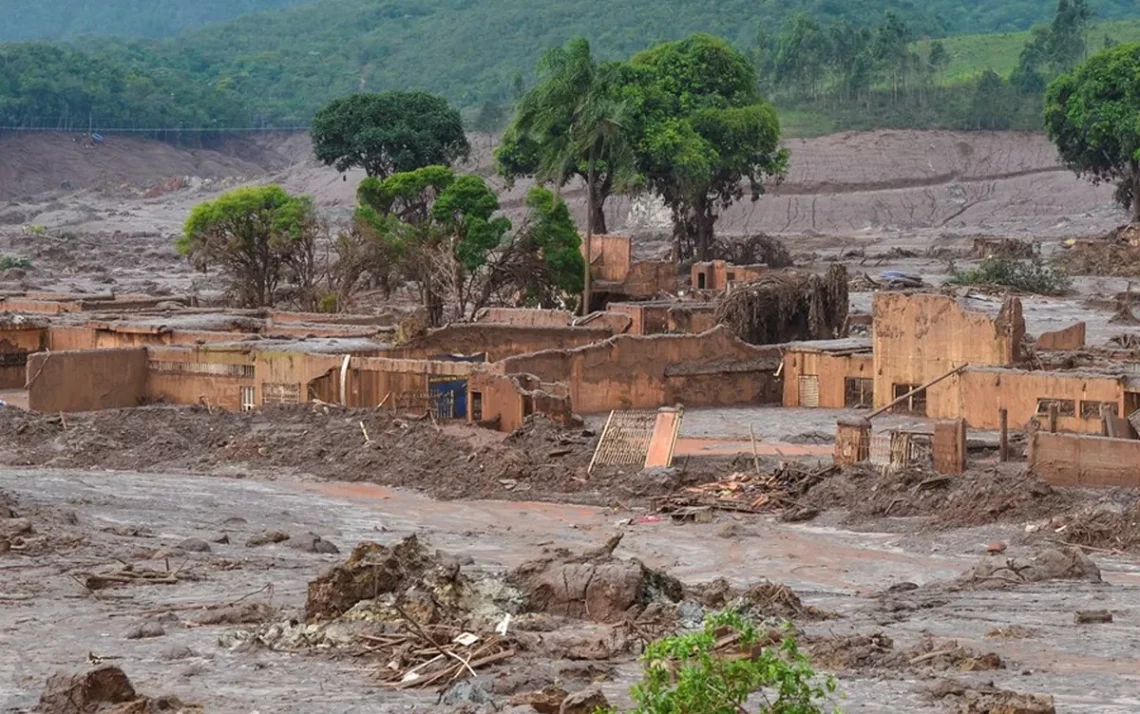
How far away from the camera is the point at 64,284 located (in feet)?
230

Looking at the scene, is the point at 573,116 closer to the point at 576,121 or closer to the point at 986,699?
the point at 576,121

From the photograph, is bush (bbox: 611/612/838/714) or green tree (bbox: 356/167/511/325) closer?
bush (bbox: 611/612/838/714)

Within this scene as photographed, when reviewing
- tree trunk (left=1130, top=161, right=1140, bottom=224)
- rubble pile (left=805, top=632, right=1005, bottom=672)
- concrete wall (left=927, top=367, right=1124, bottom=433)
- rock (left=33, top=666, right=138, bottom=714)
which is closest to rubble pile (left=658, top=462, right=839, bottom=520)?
concrete wall (left=927, top=367, right=1124, bottom=433)

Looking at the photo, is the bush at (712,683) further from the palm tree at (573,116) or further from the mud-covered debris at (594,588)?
the palm tree at (573,116)

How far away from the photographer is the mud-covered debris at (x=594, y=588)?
1922 cm

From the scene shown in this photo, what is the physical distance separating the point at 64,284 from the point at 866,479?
47.0 metres

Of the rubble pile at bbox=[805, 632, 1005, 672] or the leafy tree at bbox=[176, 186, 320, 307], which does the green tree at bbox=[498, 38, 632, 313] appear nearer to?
the leafy tree at bbox=[176, 186, 320, 307]

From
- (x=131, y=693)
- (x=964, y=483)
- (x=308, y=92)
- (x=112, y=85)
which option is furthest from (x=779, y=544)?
(x=308, y=92)

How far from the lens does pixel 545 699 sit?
1562 centimetres

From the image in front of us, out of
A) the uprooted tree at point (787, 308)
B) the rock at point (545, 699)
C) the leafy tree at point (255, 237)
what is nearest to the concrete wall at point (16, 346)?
the leafy tree at point (255, 237)

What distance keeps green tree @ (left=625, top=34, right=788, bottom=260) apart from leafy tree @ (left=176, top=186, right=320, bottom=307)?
17.6 meters

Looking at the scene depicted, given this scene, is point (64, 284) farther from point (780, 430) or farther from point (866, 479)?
point (866, 479)

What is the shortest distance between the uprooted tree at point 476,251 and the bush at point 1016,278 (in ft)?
42.4

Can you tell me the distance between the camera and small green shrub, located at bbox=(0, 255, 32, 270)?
7550cm
